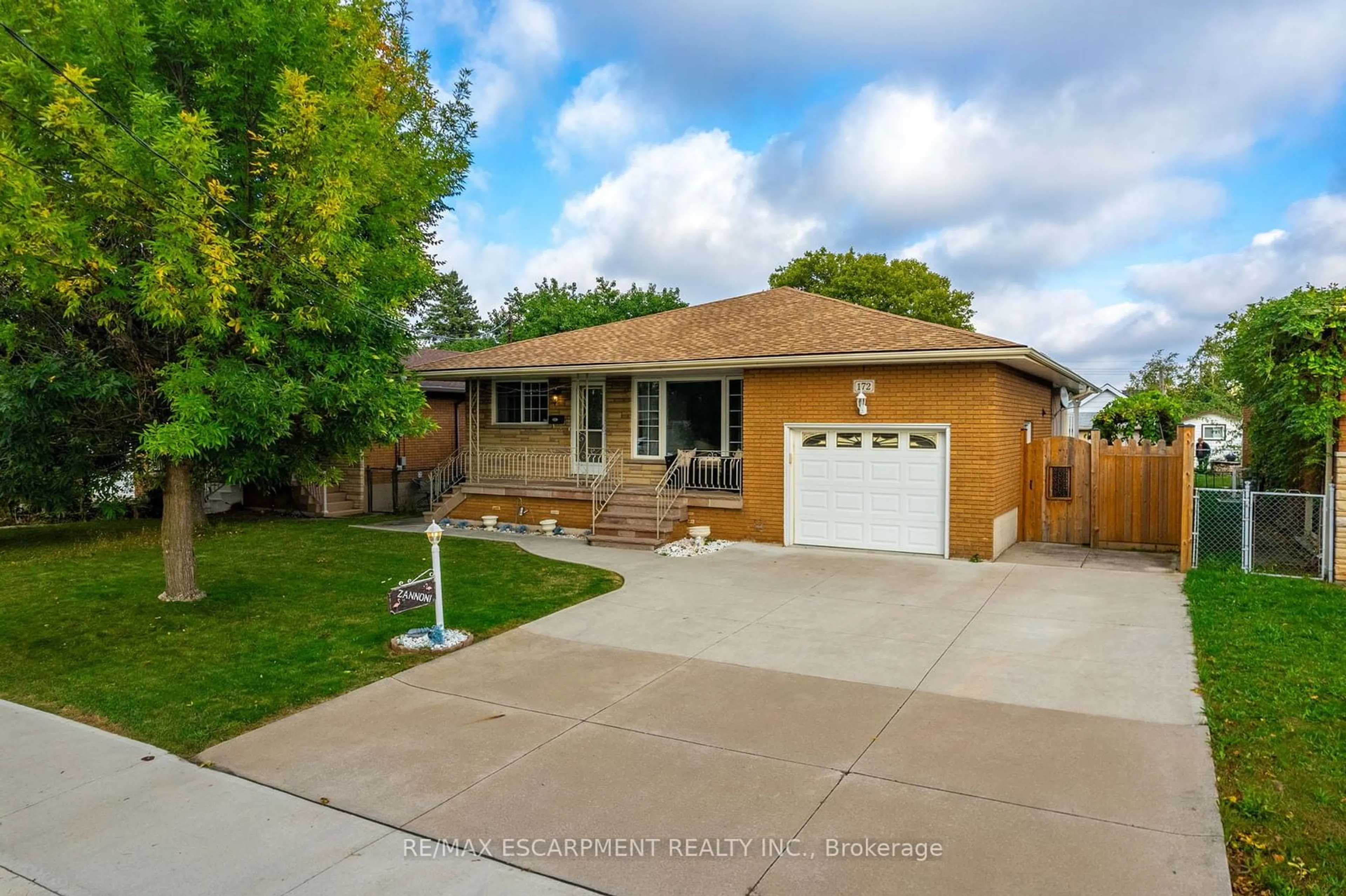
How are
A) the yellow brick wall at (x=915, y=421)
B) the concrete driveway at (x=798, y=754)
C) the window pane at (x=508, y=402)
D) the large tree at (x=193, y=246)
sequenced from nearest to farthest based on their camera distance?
the concrete driveway at (x=798, y=754), the large tree at (x=193, y=246), the yellow brick wall at (x=915, y=421), the window pane at (x=508, y=402)

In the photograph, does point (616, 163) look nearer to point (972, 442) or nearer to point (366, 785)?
point (972, 442)

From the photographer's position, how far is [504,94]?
1650 cm

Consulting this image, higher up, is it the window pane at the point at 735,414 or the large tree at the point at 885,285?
the large tree at the point at 885,285

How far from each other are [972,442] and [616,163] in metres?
14.3

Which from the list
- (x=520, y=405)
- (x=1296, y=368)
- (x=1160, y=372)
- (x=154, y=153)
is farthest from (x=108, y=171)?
(x=1160, y=372)

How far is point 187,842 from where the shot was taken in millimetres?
3572

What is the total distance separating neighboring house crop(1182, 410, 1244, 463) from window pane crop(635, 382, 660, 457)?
1487 cm

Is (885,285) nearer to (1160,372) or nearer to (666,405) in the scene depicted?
(666,405)

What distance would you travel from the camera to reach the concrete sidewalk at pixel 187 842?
3223 millimetres

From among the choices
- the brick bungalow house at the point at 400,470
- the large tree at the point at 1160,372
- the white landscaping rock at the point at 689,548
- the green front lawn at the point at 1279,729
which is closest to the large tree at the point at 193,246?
the white landscaping rock at the point at 689,548

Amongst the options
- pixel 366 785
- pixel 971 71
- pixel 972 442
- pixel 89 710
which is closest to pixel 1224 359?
pixel 972 442

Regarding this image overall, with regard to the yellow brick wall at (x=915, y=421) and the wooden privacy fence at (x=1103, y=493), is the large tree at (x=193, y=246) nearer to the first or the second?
the yellow brick wall at (x=915, y=421)

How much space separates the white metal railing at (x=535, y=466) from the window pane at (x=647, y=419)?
1.91 feet

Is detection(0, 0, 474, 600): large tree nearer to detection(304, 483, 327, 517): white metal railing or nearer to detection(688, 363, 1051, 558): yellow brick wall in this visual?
detection(688, 363, 1051, 558): yellow brick wall
